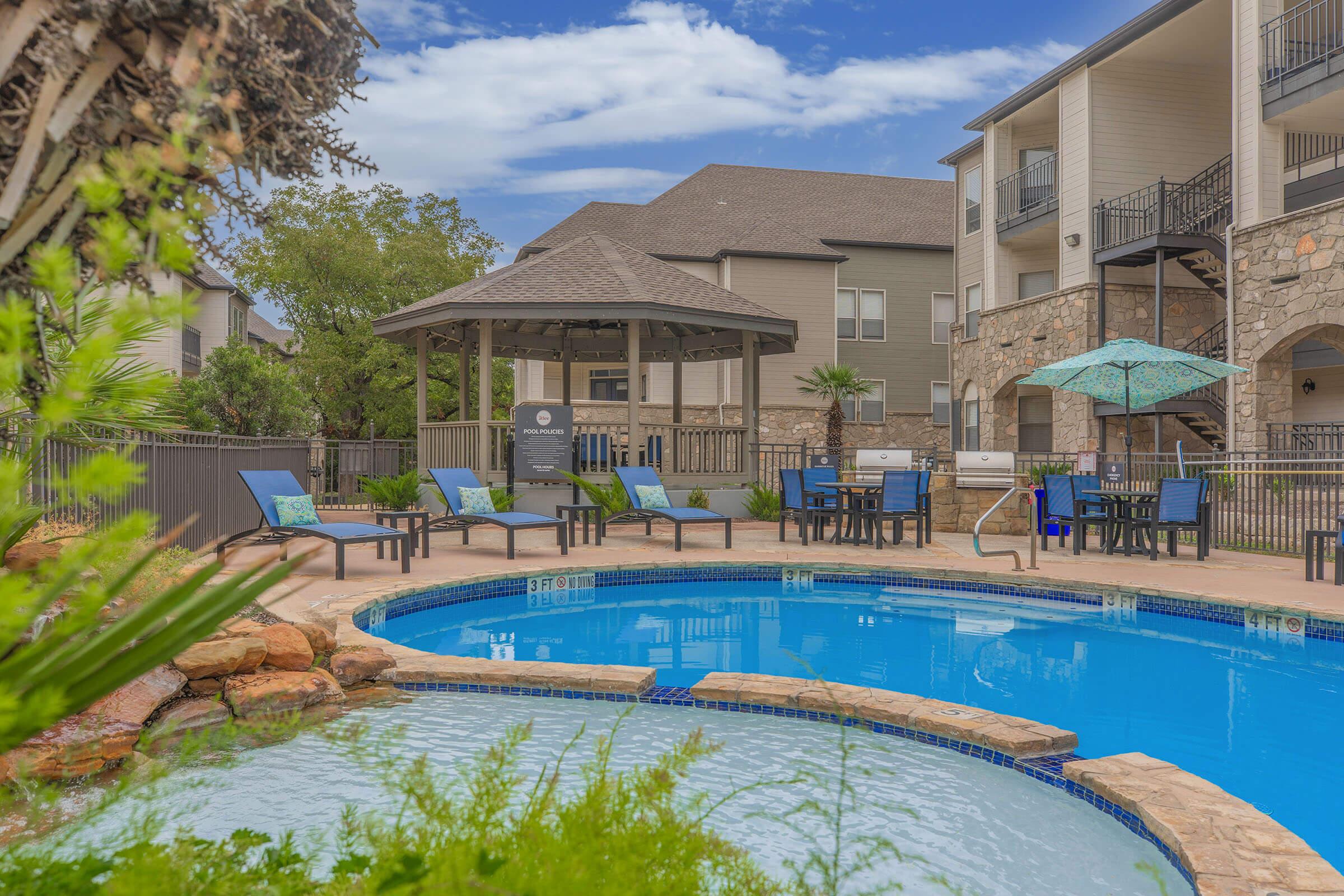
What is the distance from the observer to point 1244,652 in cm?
686

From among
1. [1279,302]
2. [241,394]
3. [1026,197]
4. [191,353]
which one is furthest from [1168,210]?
[191,353]

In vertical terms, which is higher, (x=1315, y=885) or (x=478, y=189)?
(x=478, y=189)

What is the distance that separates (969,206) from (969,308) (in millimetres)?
2659

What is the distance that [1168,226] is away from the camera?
692 inches

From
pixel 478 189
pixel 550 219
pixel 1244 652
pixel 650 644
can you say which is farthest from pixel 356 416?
pixel 1244 652

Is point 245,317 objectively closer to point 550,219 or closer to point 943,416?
point 550,219

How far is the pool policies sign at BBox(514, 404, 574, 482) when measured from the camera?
14352 millimetres

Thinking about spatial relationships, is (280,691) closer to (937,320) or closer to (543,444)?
(543,444)

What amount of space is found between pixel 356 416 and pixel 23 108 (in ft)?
95.0

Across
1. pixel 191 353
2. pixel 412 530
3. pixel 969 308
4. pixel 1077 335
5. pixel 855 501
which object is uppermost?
pixel 969 308

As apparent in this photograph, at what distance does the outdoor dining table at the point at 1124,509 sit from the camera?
10.9 m

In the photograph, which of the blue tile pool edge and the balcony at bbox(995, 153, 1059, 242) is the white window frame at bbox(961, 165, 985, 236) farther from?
the blue tile pool edge

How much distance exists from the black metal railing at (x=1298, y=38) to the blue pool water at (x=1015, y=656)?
11.1m

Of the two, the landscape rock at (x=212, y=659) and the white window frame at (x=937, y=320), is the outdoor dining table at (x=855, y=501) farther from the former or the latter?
the white window frame at (x=937, y=320)
